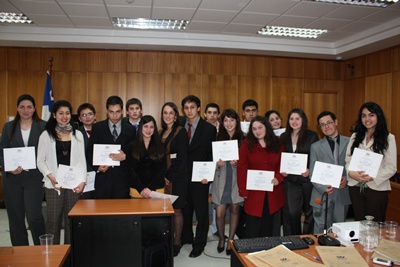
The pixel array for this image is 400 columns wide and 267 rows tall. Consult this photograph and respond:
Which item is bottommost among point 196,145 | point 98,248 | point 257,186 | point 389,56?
point 98,248

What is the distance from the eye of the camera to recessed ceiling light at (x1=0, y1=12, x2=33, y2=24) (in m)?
5.05

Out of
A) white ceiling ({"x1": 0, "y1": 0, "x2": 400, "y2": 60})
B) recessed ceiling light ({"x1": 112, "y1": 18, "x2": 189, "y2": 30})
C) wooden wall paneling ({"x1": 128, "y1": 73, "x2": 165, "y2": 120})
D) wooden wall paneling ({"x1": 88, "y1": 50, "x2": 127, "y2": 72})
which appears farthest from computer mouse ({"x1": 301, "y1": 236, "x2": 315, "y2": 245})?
wooden wall paneling ({"x1": 88, "y1": 50, "x2": 127, "y2": 72})

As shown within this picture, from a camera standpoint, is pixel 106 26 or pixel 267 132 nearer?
pixel 267 132

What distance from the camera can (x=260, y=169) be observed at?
9.92 feet

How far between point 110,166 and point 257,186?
1534mm

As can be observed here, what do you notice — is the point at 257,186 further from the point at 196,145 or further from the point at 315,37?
the point at 315,37

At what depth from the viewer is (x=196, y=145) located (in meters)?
3.30

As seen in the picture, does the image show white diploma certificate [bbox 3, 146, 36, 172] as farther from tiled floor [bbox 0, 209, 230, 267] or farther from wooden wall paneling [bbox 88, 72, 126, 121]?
wooden wall paneling [bbox 88, 72, 126, 121]

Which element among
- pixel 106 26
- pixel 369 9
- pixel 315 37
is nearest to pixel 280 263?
pixel 369 9

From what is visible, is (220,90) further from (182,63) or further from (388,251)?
(388,251)

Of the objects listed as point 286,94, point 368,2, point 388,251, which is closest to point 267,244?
point 388,251

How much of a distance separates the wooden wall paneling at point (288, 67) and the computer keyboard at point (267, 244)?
5.78m

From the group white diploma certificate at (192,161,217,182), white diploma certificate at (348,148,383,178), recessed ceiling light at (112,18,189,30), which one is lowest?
white diploma certificate at (192,161,217,182)

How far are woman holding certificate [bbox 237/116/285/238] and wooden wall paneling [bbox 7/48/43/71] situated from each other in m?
5.45
